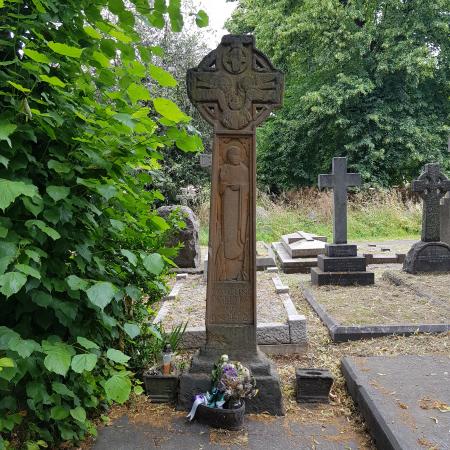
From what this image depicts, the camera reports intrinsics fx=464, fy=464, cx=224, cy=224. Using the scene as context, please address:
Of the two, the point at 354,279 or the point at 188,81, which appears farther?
the point at 354,279

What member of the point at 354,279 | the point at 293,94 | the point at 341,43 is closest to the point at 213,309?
the point at 354,279

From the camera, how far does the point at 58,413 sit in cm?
261

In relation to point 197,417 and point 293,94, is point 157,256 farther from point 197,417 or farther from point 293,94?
point 293,94

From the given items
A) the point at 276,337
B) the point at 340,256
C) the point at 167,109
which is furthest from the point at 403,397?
the point at 340,256

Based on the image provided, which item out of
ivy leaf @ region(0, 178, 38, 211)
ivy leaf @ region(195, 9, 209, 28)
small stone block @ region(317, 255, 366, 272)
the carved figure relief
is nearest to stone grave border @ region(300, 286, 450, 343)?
the carved figure relief

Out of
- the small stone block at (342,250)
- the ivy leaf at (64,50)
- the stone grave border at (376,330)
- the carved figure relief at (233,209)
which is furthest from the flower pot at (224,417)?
the small stone block at (342,250)

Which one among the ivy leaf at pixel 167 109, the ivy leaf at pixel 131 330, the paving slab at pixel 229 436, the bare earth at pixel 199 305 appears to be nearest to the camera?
→ the ivy leaf at pixel 167 109

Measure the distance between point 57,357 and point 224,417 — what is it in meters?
1.65

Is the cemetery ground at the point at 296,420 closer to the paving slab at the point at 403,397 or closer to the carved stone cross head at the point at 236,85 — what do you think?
the paving slab at the point at 403,397

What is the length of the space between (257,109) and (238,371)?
214 cm

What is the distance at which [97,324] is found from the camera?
2.93 m

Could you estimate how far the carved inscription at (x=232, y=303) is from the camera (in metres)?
3.97

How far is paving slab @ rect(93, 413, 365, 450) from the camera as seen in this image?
3.17m

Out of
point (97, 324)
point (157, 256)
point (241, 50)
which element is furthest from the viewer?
point (241, 50)
